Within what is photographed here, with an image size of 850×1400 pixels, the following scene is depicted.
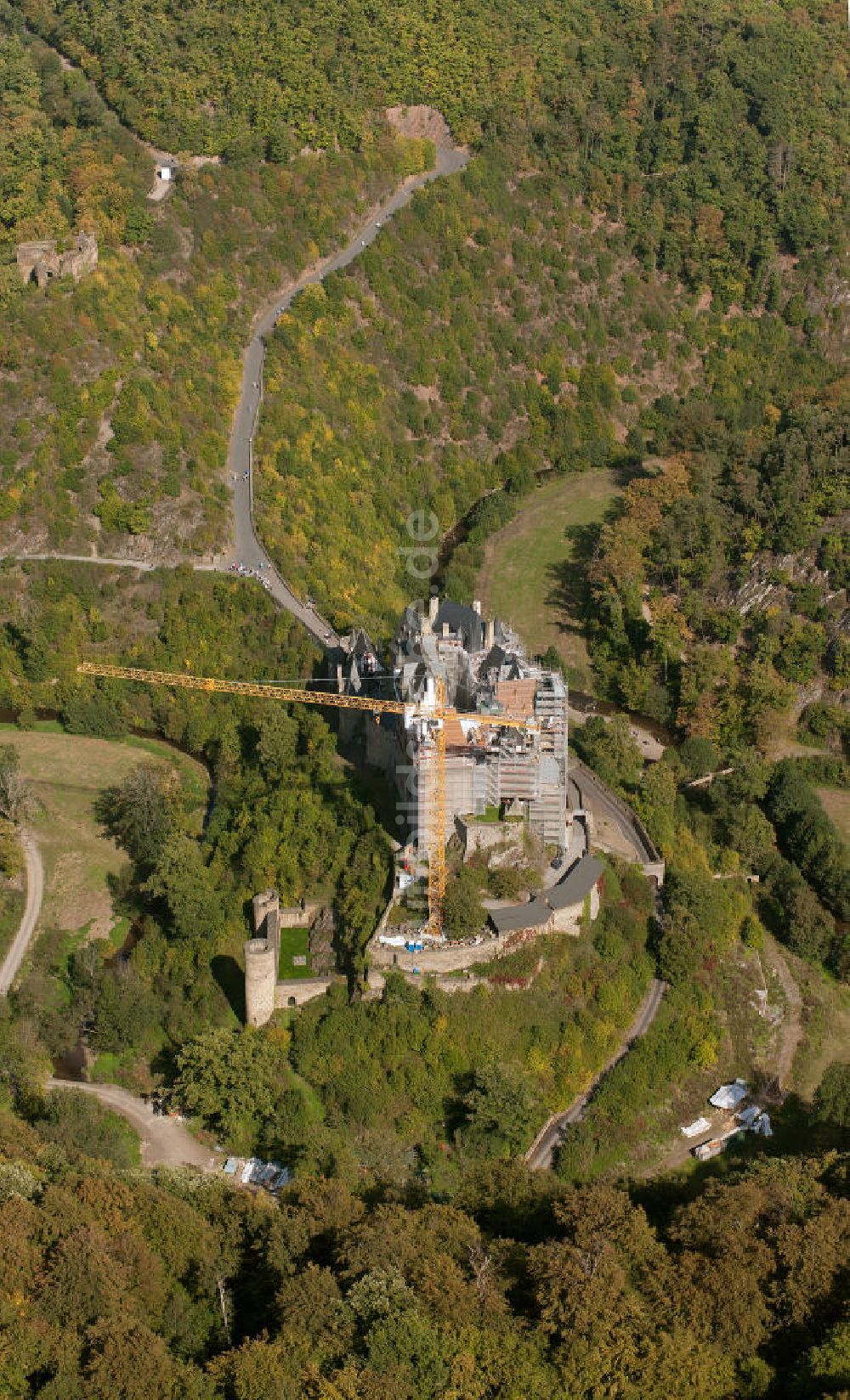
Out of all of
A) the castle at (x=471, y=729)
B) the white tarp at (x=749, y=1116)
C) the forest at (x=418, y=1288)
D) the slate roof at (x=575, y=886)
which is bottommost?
the white tarp at (x=749, y=1116)

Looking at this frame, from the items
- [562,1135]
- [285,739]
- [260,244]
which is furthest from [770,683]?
[260,244]

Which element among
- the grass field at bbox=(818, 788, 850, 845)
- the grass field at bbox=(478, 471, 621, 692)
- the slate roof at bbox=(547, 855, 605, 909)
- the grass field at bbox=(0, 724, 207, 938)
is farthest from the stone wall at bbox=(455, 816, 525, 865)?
the grass field at bbox=(478, 471, 621, 692)

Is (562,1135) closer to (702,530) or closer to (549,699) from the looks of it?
(549,699)

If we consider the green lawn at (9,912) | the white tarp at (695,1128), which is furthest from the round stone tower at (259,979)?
the white tarp at (695,1128)

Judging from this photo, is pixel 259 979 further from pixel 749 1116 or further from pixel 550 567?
pixel 550 567

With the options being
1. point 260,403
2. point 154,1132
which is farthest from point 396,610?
point 154,1132

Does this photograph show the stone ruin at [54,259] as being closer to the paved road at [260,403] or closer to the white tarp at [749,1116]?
the paved road at [260,403]
